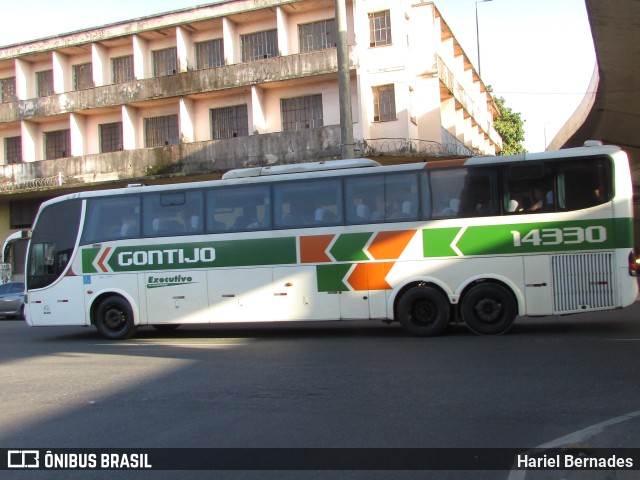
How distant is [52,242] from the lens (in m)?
13.5

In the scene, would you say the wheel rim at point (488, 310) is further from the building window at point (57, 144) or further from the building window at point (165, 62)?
the building window at point (57, 144)

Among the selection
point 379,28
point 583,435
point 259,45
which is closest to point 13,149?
point 259,45

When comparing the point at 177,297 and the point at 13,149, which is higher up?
the point at 13,149

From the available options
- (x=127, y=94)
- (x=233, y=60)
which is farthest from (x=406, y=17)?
(x=127, y=94)

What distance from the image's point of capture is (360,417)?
6129 mm

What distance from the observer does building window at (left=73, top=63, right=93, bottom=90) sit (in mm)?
29822

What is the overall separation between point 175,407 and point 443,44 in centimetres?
2783

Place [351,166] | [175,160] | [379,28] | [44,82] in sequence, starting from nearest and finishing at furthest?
1. [351,166]
2. [379,28]
3. [175,160]
4. [44,82]

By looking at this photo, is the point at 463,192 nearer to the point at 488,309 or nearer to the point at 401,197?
the point at 401,197

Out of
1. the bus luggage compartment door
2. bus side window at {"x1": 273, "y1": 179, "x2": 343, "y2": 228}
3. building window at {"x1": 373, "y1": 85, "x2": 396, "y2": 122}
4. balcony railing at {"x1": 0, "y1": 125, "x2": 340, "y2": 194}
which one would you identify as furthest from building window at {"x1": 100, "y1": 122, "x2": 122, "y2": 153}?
bus side window at {"x1": 273, "y1": 179, "x2": 343, "y2": 228}

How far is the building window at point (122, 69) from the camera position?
2900cm

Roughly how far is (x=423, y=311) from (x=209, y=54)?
2008 centimetres

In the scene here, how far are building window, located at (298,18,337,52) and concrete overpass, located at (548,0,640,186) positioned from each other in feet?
33.3

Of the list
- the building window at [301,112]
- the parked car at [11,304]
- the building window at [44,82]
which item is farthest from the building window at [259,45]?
the parked car at [11,304]
